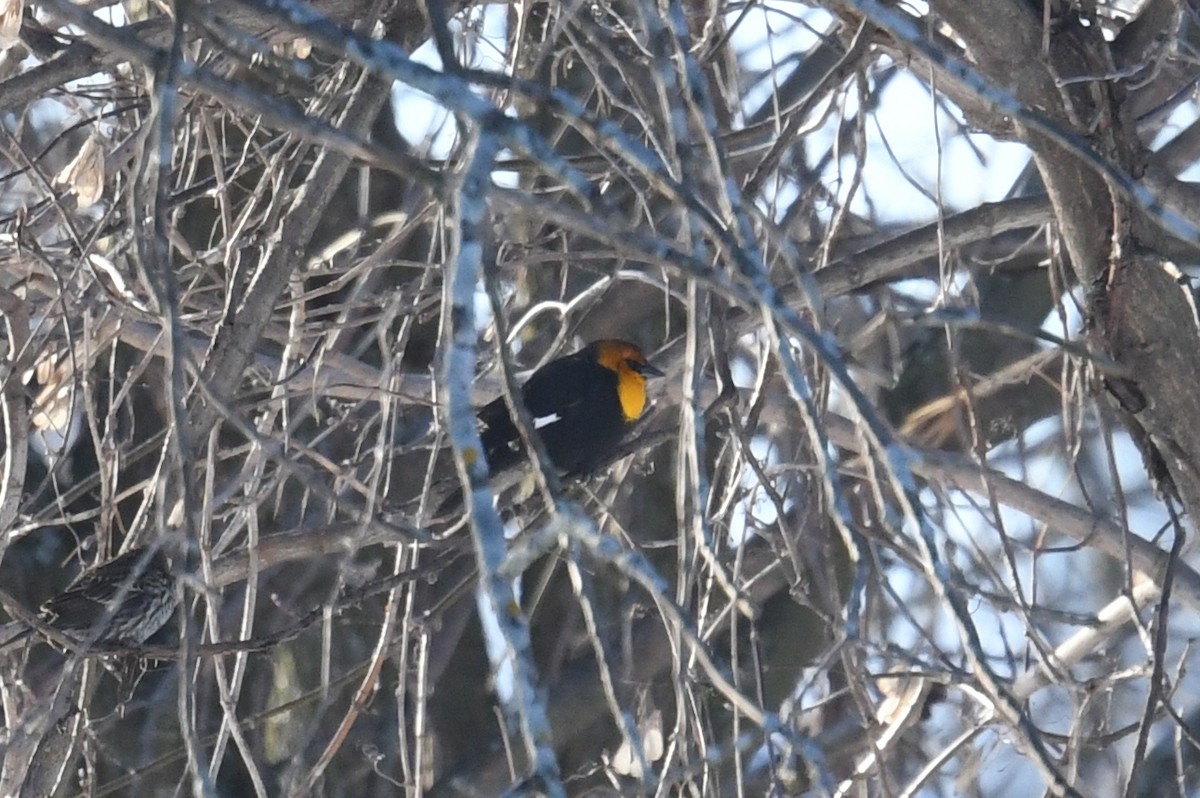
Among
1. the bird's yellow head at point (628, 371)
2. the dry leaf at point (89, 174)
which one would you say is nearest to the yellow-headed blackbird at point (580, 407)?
the bird's yellow head at point (628, 371)

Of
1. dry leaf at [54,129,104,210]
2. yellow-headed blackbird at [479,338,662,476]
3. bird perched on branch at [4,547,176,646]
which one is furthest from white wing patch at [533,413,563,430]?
dry leaf at [54,129,104,210]

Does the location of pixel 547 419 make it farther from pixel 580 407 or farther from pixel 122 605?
pixel 122 605

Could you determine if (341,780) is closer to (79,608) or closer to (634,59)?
(79,608)

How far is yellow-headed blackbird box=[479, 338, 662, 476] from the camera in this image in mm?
4410

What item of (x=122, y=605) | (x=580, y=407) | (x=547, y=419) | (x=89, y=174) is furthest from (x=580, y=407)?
(x=89, y=174)

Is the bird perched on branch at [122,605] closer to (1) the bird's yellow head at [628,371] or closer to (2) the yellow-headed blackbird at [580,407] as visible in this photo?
(2) the yellow-headed blackbird at [580,407]

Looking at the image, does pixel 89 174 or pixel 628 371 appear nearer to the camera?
pixel 89 174

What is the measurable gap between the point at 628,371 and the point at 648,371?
0.19 meters

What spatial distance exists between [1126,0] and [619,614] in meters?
3.12

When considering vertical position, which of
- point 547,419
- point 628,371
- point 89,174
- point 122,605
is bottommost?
point 122,605

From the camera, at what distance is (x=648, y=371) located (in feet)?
14.6

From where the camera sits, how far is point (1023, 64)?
253 centimetres

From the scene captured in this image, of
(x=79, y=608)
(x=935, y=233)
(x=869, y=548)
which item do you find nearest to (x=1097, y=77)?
(x=935, y=233)

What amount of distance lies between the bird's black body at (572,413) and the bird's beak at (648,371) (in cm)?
9
